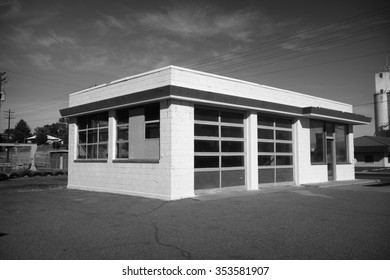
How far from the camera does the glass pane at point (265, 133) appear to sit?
49.6 feet

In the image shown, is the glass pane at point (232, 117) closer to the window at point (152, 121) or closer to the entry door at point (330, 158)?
the window at point (152, 121)

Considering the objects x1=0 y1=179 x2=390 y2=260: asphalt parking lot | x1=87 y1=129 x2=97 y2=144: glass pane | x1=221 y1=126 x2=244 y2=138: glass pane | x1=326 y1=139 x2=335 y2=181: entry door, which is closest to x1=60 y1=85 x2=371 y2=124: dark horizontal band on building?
x1=87 y1=129 x2=97 y2=144: glass pane

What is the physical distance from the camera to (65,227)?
730 centimetres

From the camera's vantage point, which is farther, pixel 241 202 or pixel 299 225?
pixel 241 202

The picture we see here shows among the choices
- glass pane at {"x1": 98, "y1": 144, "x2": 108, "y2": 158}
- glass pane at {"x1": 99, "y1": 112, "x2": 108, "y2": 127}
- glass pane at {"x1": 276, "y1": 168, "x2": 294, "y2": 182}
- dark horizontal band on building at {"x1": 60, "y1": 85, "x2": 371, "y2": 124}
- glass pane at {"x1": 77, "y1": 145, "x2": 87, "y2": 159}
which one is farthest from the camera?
glass pane at {"x1": 276, "y1": 168, "x2": 294, "y2": 182}

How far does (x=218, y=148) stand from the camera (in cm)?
1327

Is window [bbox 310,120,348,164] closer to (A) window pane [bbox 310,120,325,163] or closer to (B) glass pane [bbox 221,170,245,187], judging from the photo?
(A) window pane [bbox 310,120,325,163]

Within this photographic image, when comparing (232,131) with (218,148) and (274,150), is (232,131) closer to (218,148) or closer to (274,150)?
(218,148)

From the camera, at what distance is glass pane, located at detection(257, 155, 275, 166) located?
49.3 ft

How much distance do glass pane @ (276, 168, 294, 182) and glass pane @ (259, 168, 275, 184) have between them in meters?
0.41
